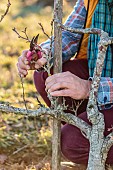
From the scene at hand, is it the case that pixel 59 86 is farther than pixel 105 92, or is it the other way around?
pixel 105 92

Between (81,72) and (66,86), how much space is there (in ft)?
1.59

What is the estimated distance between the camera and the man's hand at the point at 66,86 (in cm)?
174

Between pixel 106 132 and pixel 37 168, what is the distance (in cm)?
44

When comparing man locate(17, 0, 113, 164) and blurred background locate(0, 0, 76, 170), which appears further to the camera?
blurred background locate(0, 0, 76, 170)

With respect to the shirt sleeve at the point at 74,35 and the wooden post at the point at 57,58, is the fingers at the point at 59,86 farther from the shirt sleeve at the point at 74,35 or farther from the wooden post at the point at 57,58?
the shirt sleeve at the point at 74,35

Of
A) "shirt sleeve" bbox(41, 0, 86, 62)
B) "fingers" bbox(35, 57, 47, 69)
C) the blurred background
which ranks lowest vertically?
the blurred background

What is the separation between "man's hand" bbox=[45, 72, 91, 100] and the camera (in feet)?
5.72

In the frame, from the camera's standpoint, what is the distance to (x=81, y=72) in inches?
88.0

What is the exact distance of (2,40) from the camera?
471 centimetres

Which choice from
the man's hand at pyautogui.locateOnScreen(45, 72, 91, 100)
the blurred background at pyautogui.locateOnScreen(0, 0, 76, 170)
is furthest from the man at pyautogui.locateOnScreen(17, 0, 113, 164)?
the blurred background at pyautogui.locateOnScreen(0, 0, 76, 170)

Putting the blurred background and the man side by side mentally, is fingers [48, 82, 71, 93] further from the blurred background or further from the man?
the blurred background

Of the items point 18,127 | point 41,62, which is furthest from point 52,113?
point 18,127

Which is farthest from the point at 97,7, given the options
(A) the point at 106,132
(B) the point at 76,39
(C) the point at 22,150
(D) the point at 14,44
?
(D) the point at 14,44

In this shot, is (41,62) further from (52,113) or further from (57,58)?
(52,113)
